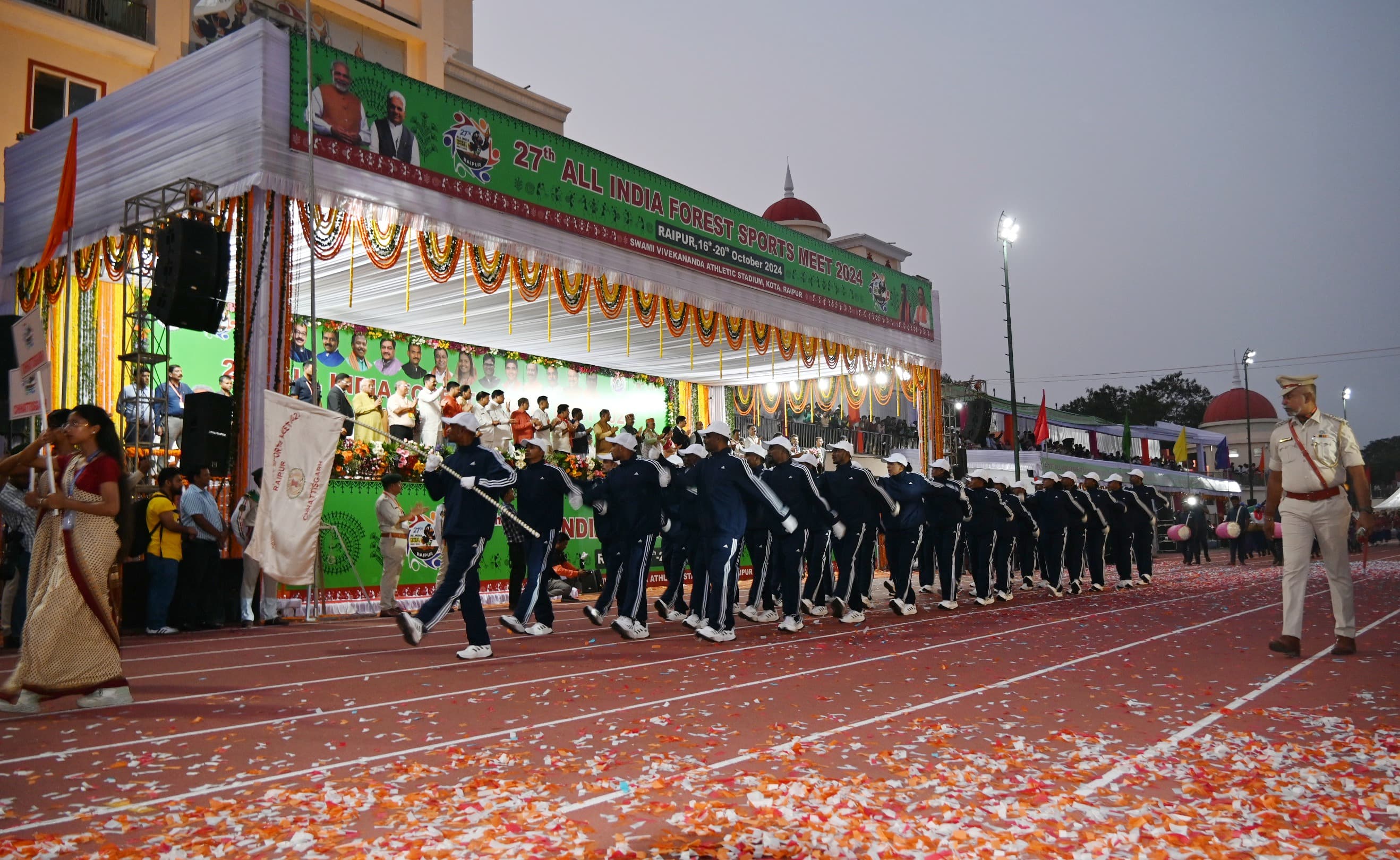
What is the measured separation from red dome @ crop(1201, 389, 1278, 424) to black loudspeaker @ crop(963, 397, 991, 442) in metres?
49.1

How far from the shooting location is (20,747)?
490cm

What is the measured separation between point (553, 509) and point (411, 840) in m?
6.62

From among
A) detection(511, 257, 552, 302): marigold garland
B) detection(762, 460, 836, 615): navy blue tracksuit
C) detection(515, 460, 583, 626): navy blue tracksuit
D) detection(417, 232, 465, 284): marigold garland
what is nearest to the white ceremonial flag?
detection(515, 460, 583, 626): navy blue tracksuit

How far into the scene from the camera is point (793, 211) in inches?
1820

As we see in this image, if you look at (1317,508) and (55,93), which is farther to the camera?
(55,93)

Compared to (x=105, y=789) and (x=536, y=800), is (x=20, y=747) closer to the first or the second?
(x=105, y=789)

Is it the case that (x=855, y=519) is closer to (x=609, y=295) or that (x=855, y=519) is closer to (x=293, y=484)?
(x=293, y=484)

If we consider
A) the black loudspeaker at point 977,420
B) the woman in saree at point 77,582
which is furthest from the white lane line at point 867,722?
the black loudspeaker at point 977,420

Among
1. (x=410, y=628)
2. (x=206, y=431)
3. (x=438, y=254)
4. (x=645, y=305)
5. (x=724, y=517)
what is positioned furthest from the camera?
(x=645, y=305)

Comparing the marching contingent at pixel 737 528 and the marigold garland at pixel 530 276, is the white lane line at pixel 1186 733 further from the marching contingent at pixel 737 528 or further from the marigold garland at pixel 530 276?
the marigold garland at pixel 530 276

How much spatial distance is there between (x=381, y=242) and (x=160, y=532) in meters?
5.12

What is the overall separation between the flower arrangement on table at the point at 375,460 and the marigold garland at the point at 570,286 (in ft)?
11.4

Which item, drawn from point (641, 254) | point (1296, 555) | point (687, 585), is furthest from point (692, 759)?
point (687, 585)

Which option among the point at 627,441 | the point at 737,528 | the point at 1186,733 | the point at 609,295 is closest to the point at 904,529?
the point at 737,528
